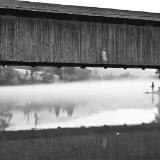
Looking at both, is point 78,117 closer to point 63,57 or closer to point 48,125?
point 48,125

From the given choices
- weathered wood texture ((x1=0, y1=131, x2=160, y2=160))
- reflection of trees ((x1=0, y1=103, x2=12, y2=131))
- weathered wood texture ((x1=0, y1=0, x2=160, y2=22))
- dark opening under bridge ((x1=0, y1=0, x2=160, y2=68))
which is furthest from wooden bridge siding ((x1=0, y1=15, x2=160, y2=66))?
reflection of trees ((x1=0, y1=103, x2=12, y2=131))

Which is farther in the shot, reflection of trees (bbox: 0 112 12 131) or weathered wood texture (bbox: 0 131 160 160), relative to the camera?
reflection of trees (bbox: 0 112 12 131)

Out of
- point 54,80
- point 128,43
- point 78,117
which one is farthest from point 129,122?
point 54,80

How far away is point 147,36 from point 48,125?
24.0ft

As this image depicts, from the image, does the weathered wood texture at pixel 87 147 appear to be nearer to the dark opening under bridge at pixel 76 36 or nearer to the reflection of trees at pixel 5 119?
the dark opening under bridge at pixel 76 36

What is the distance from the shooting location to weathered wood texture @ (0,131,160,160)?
49.6 feet

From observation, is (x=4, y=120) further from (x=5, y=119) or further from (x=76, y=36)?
(x=76, y=36)

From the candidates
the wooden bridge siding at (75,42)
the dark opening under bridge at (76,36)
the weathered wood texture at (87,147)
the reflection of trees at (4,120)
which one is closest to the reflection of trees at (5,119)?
the reflection of trees at (4,120)

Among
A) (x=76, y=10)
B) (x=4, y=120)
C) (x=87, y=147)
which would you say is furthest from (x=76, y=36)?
(x=4, y=120)

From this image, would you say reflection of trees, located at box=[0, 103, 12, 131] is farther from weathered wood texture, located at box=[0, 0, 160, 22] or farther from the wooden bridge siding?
weathered wood texture, located at box=[0, 0, 160, 22]

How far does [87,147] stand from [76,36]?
16.9 feet

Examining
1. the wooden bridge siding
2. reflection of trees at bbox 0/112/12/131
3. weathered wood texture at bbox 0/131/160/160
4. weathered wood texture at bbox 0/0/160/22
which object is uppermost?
weathered wood texture at bbox 0/0/160/22

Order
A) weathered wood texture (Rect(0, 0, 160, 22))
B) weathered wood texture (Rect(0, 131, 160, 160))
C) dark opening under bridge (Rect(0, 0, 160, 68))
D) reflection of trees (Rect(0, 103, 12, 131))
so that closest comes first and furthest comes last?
weathered wood texture (Rect(0, 131, 160, 160)) → weathered wood texture (Rect(0, 0, 160, 22)) → dark opening under bridge (Rect(0, 0, 160, 68)) → reflection of trees (Rect(0, 103, 12, 131))

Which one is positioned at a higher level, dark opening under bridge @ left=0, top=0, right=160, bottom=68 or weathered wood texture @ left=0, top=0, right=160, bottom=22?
weathered wood texture @ left=0, top=0, right=160, bottom=22
